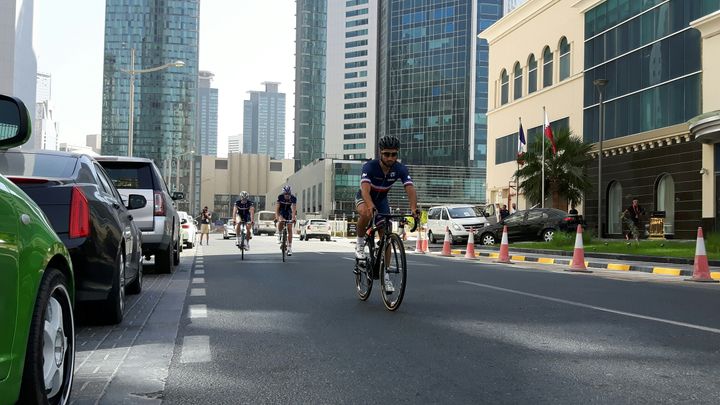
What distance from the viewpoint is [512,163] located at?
48812 mm

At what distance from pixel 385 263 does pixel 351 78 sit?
6373 inches

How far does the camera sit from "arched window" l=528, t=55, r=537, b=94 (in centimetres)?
4662

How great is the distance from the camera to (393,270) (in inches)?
293

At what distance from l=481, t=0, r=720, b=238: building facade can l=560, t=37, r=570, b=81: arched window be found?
6cm

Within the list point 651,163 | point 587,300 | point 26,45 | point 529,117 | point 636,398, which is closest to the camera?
point 636,398

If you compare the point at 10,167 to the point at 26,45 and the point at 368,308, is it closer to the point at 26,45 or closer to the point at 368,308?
the point at 368,308

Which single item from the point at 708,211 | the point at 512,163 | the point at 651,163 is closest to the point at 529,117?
the point at 512,163

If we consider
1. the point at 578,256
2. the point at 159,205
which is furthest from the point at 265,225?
the point at 159,205

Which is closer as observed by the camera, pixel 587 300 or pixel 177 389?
pixel 177 389

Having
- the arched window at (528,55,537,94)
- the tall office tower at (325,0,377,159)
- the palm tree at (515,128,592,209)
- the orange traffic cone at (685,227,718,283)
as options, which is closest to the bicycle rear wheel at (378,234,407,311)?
the orange traffic cone at (685,227,718,283)

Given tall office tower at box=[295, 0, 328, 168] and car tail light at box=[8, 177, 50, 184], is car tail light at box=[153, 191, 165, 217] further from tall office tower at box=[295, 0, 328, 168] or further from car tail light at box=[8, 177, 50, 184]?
tall office tower at box=[295, 0, 328, 168]

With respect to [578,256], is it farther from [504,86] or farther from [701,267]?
[504,86]

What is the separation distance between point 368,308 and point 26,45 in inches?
4049

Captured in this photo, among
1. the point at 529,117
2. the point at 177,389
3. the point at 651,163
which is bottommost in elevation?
the point at 177,389
